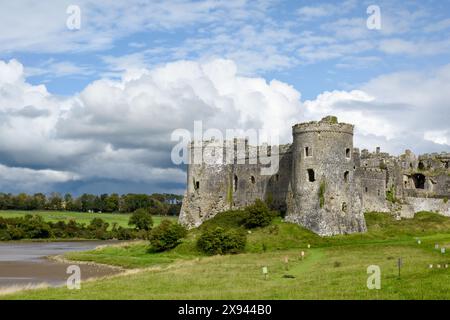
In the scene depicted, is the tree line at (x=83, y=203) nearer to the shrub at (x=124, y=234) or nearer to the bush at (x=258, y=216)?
the shrub at (x=124, y=234)

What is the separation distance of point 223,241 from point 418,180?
26034mm

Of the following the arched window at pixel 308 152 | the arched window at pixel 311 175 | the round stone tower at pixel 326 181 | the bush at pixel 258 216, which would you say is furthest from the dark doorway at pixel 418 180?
the bush at pixel 258 216

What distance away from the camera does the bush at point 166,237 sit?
54.6m

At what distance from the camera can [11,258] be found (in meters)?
64.9

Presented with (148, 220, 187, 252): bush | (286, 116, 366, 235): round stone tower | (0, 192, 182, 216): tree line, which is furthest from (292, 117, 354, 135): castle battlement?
(0, 192, 182, 216): tree line

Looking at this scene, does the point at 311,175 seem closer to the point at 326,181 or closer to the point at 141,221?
the point at 326,181

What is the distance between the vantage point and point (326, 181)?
2104 inches

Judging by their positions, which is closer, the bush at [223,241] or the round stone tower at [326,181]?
the bush at [223,241]

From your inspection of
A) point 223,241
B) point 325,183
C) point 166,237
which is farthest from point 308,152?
point 166,237

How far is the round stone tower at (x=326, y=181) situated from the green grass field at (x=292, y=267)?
1.44 meters

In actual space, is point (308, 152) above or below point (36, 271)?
above

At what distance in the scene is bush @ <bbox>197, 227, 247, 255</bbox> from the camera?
5038 cm

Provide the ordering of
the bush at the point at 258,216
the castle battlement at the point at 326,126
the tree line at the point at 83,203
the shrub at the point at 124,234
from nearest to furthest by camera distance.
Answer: the castle battlement at the point at 326,126 < the bush at the point at 258,216 < the shrub at the point at 124,234 < the tree line at the point at 83,203
